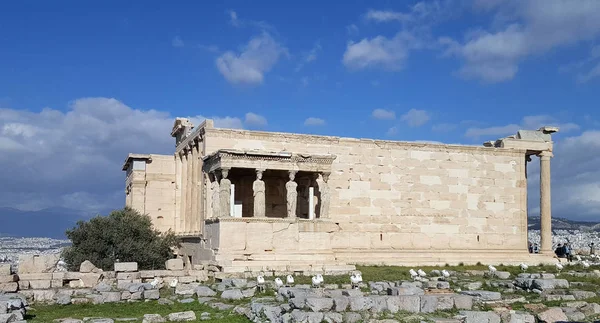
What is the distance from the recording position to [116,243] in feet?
91.7

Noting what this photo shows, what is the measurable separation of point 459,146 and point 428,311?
1765cm

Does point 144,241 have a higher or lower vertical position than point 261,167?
lower

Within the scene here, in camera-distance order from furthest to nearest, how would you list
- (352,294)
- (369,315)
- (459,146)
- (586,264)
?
(459,146) < (586,264) < (352,294) < (369,315)

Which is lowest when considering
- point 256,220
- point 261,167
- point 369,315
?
point 369,315

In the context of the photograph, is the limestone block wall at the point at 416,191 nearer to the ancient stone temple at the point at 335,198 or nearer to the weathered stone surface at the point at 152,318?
the ancient stone temple at the point at 335,198

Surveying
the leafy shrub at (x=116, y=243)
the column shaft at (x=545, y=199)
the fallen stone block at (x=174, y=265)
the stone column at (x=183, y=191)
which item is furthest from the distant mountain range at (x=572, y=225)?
the fallen stone block at (x=174, y=265)

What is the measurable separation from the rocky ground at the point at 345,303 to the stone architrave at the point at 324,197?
4.72 meters

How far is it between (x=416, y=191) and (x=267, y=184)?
6619 millimetres

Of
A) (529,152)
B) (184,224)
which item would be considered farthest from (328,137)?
(529,152)

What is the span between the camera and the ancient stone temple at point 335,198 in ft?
82.2

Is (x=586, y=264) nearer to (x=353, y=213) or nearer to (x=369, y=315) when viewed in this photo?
(x=353, y=213)

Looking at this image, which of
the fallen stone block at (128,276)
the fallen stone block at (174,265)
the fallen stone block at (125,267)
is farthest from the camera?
the fallen stone block at (174,265)

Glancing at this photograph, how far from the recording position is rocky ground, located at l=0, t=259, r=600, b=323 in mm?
14188

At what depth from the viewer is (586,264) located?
94.5ft
